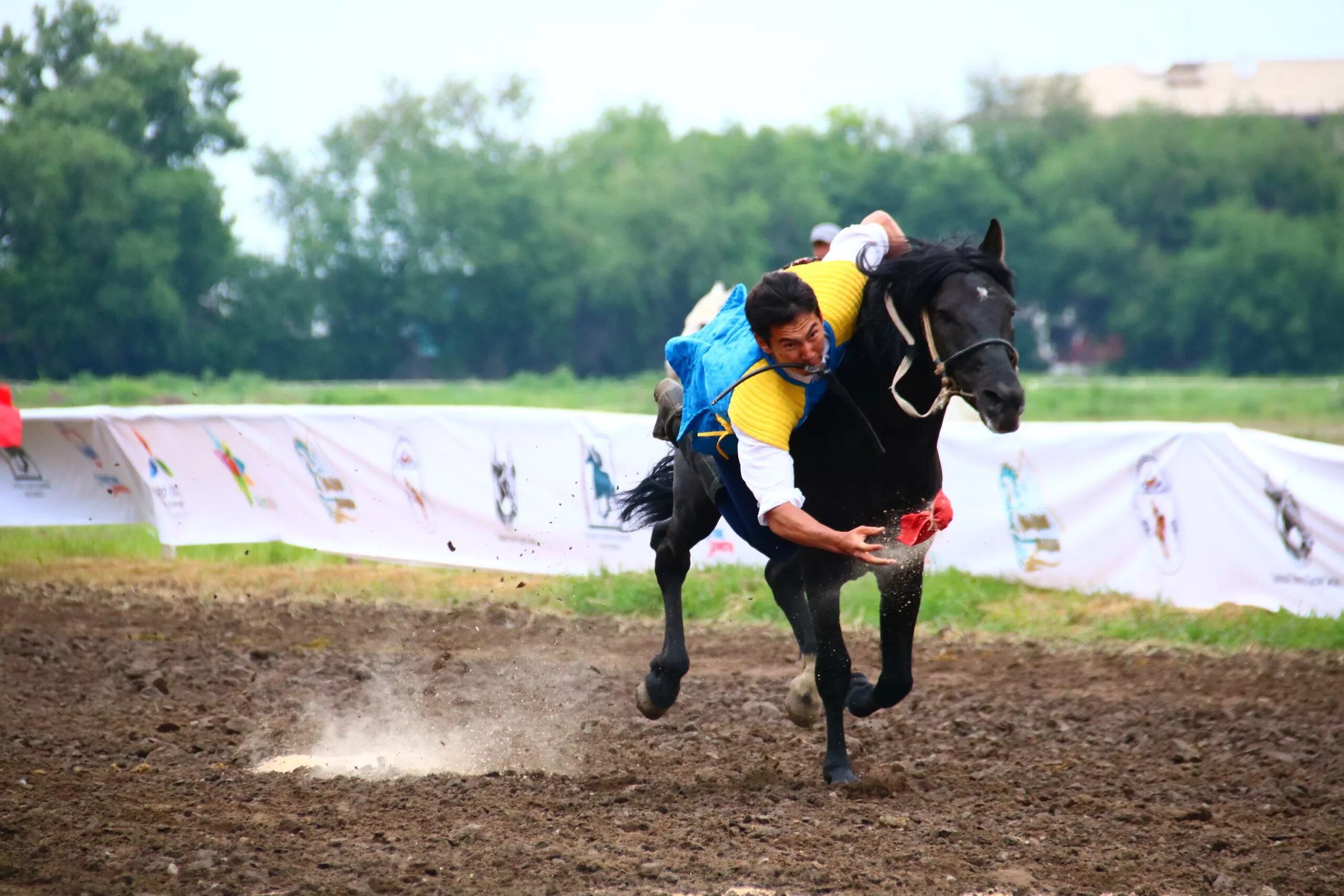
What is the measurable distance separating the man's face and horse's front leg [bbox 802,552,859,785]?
2.90 feet

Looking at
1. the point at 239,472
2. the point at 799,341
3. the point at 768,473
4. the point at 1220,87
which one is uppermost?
the point at 1220,87

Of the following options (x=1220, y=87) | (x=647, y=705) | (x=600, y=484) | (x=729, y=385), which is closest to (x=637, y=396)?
(x=600, y=484)

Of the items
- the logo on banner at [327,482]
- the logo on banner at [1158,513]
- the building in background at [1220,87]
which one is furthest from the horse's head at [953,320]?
the building in background at [1220,87]

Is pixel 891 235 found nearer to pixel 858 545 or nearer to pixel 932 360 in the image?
pixel 932 360

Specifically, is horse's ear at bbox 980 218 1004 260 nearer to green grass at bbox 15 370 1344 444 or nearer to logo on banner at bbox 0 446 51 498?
logo on banner at bbox 0 446 51 498

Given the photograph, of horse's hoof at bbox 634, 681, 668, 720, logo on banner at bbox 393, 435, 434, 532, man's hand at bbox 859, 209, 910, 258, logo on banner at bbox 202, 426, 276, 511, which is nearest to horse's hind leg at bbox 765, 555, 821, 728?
horse's hoof at bbox 634, 681, 668, 720

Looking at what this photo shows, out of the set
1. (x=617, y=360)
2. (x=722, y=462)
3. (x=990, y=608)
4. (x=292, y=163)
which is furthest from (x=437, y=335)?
(x=722, y=462)

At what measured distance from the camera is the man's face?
188 inches

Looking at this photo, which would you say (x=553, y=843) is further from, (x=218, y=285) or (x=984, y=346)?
(x=218, y=285)

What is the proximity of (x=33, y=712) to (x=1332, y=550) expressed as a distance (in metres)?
7.13

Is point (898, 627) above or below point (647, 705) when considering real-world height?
above

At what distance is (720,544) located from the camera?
10938mm

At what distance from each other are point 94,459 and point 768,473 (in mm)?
10287

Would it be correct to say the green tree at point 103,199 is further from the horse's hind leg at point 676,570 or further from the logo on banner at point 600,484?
the horse's hind leg at point 676,570
